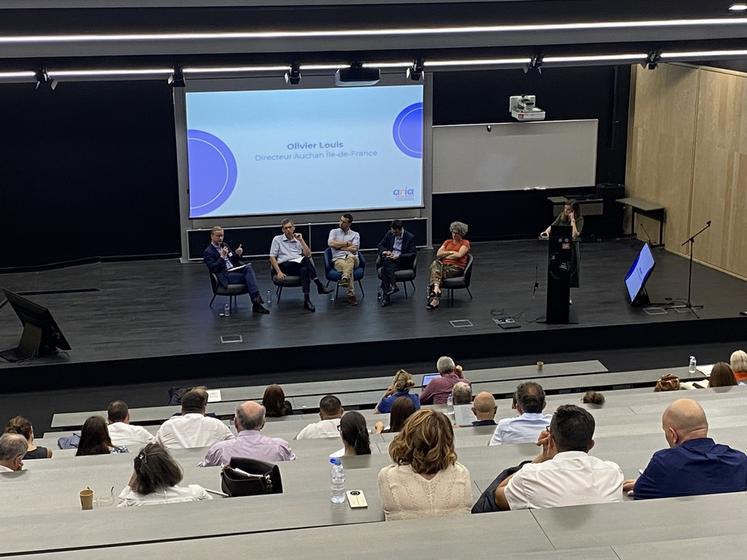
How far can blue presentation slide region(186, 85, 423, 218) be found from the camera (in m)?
13.4

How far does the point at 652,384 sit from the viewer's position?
917cm

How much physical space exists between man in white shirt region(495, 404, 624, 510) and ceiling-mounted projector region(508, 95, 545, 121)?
10.7 m

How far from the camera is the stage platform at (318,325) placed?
33.3ft

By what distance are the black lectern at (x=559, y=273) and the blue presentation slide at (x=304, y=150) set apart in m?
3.69

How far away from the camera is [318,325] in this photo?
10930 mm

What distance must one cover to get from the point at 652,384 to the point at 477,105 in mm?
6369

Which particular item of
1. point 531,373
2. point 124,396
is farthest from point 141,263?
point 531,373

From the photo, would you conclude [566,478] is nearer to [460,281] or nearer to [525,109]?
[460,281]

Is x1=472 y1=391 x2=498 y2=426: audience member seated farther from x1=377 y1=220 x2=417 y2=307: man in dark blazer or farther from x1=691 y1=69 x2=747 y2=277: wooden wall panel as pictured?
x1=691 y1=69 x2=747 y2=277: wooden wall panel

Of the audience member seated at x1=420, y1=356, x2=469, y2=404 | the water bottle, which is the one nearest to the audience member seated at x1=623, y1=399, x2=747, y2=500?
the water bottle

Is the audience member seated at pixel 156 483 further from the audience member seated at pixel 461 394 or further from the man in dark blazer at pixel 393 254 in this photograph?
the man in dark blazer at pixel 393 254

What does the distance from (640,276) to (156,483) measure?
8142 mm

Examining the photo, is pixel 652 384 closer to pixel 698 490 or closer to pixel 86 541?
pixel 698 490

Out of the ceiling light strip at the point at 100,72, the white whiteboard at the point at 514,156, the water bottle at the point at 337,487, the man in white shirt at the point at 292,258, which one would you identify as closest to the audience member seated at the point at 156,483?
the water bottle at the point at 337,487
